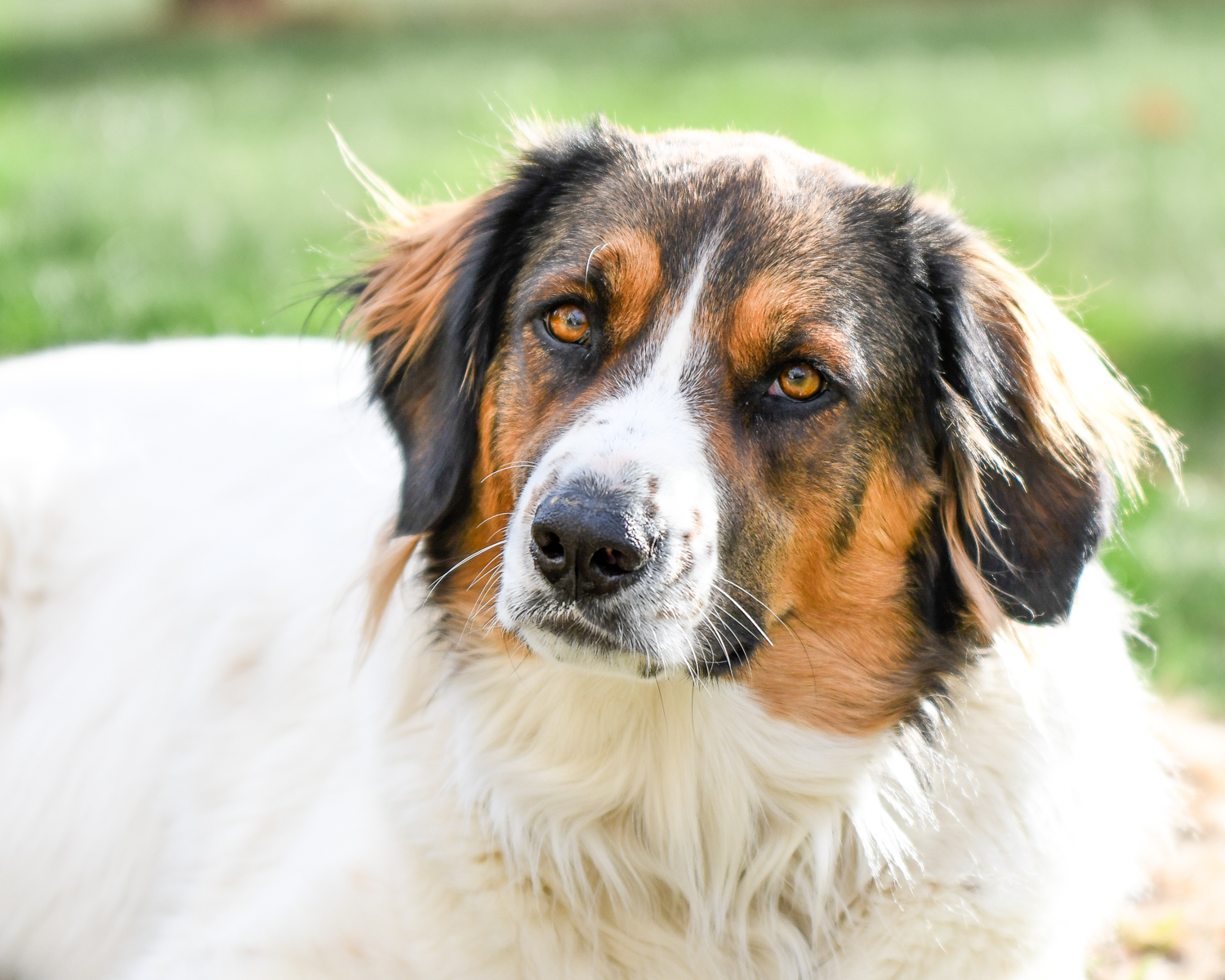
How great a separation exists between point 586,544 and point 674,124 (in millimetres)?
9306

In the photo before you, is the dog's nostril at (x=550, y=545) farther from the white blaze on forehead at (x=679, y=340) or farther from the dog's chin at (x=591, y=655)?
the white blaze on forehead at (x=679, y=340)

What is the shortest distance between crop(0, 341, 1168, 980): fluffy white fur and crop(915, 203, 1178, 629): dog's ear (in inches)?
6.9

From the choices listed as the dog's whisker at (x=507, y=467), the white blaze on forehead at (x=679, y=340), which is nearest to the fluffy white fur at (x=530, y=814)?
the dog's whisker at (x=507, y=467)

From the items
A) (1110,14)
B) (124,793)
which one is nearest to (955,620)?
(124,793)

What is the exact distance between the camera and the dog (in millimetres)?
3004

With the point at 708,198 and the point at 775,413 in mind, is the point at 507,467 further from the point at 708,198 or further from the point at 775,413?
the point at 708,198

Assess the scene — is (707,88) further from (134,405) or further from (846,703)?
(846,703)

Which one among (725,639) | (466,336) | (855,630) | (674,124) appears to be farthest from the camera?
(674,124)

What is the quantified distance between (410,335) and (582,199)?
22.5 inches

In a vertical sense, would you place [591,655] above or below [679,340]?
below

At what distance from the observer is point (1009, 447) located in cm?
317

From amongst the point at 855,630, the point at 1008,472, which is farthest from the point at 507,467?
the point at 1008,472

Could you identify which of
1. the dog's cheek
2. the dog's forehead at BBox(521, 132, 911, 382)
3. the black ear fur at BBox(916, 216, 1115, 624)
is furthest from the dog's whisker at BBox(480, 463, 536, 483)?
the black ear fur at BBox(916, 216, 1115, 624)

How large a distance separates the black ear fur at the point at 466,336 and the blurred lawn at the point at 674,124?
23.7 inches
